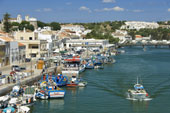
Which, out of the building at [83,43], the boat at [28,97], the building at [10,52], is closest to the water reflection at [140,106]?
the boat at [28,97]

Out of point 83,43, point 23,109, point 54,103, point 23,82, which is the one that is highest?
point 83,43

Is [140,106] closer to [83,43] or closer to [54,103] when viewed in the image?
[54,103]

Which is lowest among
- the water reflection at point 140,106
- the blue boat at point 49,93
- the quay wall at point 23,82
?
the water reflection at point 140,106

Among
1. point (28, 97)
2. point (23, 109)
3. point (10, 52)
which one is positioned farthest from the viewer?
point (10, 52)

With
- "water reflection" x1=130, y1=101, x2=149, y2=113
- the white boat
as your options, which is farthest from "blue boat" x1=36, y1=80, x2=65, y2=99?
"water reflection" x1=130, y1=101, x2=149, y2=113

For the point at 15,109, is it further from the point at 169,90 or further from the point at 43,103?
the point at 169,90

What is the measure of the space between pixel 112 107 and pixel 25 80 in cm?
993

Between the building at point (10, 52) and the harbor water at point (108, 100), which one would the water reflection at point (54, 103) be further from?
the building at point (10, 52)

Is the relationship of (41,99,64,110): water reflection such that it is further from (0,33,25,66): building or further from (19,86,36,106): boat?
(0,33,25,66): building

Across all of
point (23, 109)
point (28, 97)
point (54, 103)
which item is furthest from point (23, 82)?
point (23, 109)

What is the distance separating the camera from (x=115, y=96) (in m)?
30.1

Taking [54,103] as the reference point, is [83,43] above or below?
above

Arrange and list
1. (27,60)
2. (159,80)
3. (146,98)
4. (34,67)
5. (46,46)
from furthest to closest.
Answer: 1. (46,46)
2. (27,60)
3. (34,67)
4. (159,80)
5. (146,98)

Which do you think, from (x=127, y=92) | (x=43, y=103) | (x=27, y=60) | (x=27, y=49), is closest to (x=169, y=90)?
(x=127, y=92)
